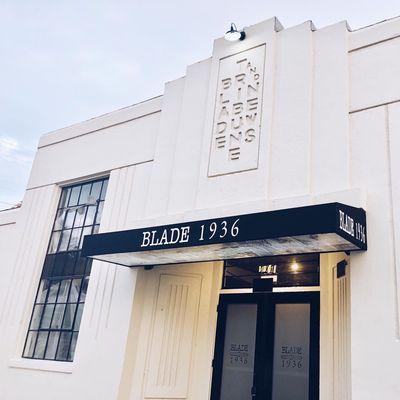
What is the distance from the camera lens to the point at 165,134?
8.24 metres

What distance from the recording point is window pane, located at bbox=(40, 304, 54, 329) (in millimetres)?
8477

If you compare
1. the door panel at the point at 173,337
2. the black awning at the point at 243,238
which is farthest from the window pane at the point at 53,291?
the door panel at the point at 173,337

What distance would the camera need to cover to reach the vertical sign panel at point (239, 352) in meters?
6.85

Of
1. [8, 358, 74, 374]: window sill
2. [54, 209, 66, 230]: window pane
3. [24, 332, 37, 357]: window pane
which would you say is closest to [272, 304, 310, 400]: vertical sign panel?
[8, 358, 74, 374]: window sill

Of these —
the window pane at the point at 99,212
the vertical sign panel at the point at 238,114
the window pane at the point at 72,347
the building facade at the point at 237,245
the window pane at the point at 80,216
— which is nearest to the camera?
the building facade at the point at 237,245

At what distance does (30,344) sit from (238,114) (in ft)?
18.8

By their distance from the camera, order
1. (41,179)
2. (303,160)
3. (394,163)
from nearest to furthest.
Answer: (394,163) → (303,160) → (41,179)

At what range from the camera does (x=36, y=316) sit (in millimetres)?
8727

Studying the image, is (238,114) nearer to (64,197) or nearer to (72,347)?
(64,197)

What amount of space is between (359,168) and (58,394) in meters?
5.94

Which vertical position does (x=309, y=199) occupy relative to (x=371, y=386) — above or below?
above

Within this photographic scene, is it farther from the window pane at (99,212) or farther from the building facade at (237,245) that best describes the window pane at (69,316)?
the window pane at (99,212)

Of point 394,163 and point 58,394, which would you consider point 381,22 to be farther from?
point 58,394

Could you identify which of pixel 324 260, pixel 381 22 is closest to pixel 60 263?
pixel 324 260
